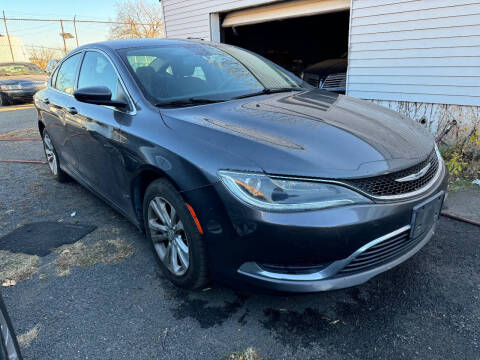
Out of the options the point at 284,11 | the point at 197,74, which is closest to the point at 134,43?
the point at 197,74

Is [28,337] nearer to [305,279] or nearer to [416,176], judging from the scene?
[305,279]

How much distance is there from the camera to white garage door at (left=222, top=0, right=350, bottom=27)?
20.9ft

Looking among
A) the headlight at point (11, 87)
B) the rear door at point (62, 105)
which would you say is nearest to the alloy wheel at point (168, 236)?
the rear door at point (62, 105)

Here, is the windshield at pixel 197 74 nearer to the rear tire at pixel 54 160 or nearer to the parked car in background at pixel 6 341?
the parked car in background at pixel 6 341

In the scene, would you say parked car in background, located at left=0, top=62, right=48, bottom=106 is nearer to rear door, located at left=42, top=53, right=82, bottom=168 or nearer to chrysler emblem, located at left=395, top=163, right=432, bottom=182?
rear door, located at left=42, top=53, right=82, bottom=168

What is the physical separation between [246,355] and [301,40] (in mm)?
13779

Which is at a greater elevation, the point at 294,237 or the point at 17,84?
the point at 17,84

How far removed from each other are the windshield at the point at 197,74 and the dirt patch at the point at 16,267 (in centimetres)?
158

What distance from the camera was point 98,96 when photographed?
2.44 metres

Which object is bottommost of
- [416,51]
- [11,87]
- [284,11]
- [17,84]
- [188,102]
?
[11,87]

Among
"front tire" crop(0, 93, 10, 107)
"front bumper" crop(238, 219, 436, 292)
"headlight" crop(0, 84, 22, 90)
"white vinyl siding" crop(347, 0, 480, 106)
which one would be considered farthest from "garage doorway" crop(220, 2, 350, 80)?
"front bumper" crop(238, 219, 436, 292)

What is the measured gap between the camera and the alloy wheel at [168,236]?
2.15 metres

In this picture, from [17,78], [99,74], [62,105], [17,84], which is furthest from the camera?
[17,78]

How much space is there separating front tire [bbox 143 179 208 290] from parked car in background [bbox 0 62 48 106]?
44.4 feet
